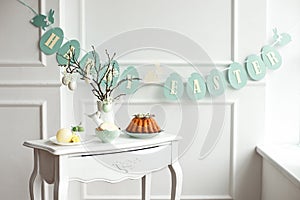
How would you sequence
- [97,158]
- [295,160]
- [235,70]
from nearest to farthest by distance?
[97,158] → [295,160] → [235,70]

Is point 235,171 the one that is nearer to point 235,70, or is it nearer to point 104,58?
point 235,70

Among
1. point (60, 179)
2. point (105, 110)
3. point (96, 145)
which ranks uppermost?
point (105, 110)

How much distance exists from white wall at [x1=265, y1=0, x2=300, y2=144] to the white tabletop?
868 mm

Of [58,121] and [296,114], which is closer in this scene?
[58,121]

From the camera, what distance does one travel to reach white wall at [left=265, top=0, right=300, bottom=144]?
9.74 feet

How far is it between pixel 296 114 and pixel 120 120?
1.09 m

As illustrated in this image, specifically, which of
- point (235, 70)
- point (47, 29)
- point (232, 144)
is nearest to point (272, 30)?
point (235, 70)

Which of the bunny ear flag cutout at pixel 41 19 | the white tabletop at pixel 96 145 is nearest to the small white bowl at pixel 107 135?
the white tabletop at pixel 96 145

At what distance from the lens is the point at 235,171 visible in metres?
3.00

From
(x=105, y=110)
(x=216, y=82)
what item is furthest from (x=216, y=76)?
(x=105, y=110)

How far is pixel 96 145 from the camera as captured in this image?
2.28 metres

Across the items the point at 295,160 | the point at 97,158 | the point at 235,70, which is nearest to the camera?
the point at 97,158

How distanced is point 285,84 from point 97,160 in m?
1.37

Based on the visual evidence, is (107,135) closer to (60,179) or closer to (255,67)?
(60,179)
